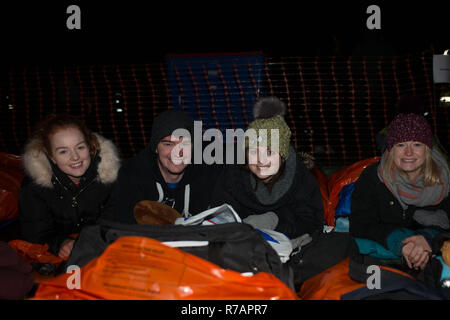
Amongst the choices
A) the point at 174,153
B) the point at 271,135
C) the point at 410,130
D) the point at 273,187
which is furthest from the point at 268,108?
the point at 410,130

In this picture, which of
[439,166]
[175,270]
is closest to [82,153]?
[175,270]

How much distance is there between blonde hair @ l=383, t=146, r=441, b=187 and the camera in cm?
200

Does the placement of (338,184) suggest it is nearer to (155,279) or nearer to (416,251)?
(416,251)

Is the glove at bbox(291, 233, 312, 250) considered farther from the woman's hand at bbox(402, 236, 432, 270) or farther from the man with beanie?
the man with beanie

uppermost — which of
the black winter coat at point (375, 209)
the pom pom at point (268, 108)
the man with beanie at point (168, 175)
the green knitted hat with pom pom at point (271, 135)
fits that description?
the pom pom at point (268, 108)

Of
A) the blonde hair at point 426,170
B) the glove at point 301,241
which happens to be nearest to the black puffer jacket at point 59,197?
the glove at point 301,241

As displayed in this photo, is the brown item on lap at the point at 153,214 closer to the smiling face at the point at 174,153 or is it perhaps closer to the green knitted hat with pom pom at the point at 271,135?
the smiling face at the point at 174,153

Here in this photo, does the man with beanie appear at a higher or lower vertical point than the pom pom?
lower

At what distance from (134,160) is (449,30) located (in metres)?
7.42

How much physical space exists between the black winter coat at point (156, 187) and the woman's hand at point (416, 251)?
1281mm

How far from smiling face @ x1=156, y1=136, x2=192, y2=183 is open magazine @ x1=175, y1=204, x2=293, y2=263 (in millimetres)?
532

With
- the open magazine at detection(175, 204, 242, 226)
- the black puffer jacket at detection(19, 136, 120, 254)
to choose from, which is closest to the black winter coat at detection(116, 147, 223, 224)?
the black puffer jacket at detection(19, 136, 120, 254)

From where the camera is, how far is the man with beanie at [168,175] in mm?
2273

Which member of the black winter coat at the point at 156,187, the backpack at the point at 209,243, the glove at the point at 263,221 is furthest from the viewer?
the black winter coat at the point at 156,187
